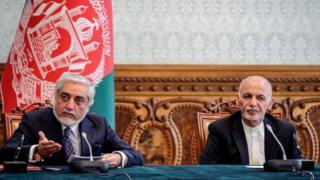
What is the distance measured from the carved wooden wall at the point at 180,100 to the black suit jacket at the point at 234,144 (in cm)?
169

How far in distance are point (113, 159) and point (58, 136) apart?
0.47 m

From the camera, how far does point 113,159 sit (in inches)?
128

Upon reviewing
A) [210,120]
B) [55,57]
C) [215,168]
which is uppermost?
[55,57]

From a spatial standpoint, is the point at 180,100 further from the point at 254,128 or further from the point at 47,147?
the point at 47,147

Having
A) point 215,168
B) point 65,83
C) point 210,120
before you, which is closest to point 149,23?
point 210,120

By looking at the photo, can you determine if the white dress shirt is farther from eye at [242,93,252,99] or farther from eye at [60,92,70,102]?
eye at [60,92,70,102]

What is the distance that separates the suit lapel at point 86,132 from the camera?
3601 millimetres

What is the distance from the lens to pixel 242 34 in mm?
5930

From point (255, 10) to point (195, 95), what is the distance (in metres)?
0.94

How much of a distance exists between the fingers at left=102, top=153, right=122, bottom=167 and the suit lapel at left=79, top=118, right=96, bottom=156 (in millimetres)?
313

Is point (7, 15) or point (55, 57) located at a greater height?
point (7, 15)

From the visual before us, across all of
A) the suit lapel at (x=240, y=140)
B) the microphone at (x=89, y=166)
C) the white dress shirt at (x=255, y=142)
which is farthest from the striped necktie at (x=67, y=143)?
the white dress shirt at (x=255, y=142)

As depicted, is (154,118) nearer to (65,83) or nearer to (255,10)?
(255,10)

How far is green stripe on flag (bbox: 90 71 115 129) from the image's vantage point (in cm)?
456
